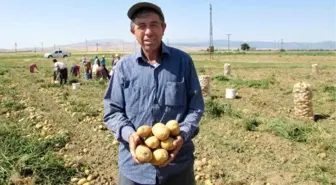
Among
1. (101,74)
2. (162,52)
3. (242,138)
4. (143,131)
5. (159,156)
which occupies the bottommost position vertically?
(242,138)

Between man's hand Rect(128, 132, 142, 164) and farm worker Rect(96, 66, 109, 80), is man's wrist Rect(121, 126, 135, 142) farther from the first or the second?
farm worker Rect(96, 66, 109, 80)

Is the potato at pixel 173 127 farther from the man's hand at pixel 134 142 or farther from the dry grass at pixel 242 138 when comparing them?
the dry grass at pixel 242 138

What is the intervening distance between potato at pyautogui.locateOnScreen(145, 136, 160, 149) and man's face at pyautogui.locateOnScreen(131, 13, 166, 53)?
0.54m

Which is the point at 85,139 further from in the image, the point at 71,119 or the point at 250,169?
the point at 250,169

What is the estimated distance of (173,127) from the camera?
2197 millimetres

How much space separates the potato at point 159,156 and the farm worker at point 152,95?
0.51 ft

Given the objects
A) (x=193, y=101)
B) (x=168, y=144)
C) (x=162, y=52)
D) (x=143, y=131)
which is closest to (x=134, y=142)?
(x=143, y=131)

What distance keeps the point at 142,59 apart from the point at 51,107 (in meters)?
7.68

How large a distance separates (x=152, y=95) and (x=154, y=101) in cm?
4

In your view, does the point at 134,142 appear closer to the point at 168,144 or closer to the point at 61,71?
the point at 168,144

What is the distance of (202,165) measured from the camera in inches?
204

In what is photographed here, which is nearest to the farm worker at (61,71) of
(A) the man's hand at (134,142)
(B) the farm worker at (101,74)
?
(B) the farm worker at (101,74)

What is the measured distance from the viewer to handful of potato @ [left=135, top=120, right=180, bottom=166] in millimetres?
2143

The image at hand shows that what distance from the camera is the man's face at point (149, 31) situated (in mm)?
2312
